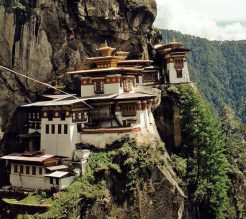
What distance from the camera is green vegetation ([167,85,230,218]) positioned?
146 feet

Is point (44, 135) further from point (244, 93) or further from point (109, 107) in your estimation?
point (244, 93)

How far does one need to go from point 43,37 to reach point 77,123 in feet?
39.4

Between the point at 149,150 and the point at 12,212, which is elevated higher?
the point at 149,150

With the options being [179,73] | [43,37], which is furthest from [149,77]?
[43,37]

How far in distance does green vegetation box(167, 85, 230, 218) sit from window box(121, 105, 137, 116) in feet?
29.2

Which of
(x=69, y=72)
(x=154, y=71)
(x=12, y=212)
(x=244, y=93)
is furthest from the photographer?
(x=244, y=93)

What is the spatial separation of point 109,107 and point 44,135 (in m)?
6.98

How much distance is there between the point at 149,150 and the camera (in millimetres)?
38781

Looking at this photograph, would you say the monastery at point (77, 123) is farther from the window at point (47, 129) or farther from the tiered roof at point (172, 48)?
the tiered roof at point (172, 48)

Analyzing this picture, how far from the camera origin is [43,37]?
45750 mm

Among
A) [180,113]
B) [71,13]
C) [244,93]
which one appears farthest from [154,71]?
[244,93]

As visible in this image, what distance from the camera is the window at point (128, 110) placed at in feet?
135

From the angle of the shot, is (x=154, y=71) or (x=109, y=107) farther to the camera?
(x=154, y=71)

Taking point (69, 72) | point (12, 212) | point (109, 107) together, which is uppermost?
point (69, 72)
